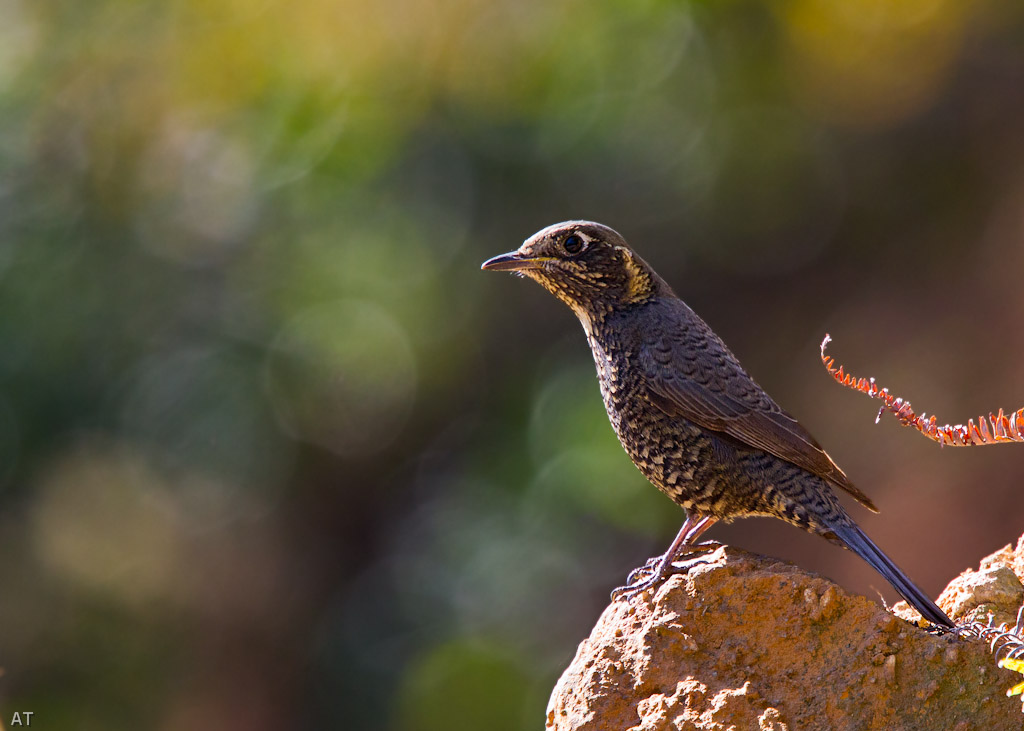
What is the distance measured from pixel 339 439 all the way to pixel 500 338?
2211 millimetres

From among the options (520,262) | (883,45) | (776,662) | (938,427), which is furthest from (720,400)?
(883,45)

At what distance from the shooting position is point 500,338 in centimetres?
1252

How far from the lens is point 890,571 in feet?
13.4

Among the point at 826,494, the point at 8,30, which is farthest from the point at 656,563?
the point at 8,30

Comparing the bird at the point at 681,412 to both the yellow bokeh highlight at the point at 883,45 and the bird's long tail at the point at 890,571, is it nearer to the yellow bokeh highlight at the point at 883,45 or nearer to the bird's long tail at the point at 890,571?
the bird's long tail at the point at 890,571

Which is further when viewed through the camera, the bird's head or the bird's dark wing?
the bird's head

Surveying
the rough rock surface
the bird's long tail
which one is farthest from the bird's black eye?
the bird's long tail

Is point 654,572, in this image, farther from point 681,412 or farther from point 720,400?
point 720,400

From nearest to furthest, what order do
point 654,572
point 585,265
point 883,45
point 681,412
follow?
point 654,572 < point 681,412 < point 585,265 < point 883,45

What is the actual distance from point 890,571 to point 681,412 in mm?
1206

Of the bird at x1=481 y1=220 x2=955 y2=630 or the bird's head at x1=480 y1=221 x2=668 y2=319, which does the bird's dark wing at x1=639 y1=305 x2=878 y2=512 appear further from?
the bird's head at x1=480 y1=221 x2=668 y2=319

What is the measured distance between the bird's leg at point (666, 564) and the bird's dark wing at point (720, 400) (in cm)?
45

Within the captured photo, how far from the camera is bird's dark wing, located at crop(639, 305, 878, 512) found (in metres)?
4.72

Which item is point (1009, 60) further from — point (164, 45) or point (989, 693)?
point (989, 693)
